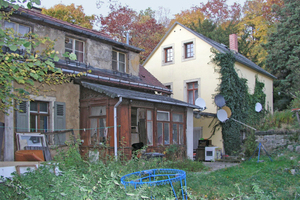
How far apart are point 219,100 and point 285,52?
11175 mm

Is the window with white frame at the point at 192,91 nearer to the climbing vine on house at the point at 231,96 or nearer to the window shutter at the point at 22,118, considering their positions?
the climbing vine on house at the point at 231,96

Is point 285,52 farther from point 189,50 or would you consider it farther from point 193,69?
point 193,69

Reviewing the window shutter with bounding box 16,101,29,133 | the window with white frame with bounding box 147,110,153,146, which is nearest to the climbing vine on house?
the window with white frame with bounding box 147,110,153,146

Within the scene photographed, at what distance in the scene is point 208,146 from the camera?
16.2m

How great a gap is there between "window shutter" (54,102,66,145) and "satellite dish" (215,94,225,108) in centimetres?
939

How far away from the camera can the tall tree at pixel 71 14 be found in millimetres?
21766

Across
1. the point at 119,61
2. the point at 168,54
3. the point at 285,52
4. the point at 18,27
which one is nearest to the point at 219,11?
the point at 285,52

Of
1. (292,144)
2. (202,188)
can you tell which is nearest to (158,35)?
(292,144)

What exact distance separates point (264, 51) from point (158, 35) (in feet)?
33.6

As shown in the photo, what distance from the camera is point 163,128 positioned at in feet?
41.3

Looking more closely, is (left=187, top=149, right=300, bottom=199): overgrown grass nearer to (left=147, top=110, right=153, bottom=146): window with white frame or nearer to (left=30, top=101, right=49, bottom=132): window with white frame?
(left=147, top=110, right=153, bottom=146): window with white frame

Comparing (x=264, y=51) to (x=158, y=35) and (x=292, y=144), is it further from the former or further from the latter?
(x=292, y=144)

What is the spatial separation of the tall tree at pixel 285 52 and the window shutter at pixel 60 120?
61.7ft

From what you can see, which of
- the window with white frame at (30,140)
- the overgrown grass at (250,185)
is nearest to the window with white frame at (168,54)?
the overgrown grass at (250,185)
